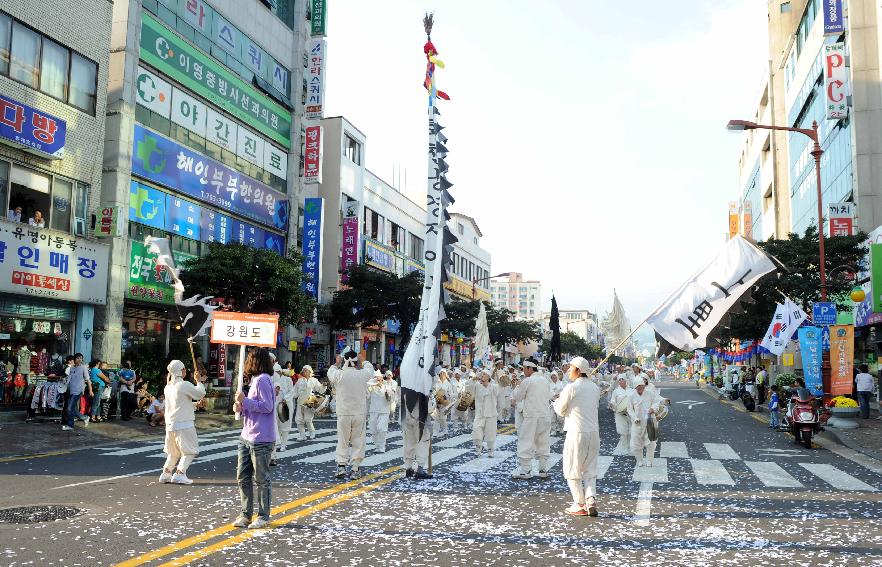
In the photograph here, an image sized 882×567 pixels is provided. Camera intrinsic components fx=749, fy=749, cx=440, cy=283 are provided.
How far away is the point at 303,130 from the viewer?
37.4 metres

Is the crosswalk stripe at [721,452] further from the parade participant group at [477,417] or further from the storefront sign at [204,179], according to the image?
the storefront sign at [204,179]

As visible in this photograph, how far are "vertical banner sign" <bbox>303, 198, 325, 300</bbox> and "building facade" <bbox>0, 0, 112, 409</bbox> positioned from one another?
486 inches

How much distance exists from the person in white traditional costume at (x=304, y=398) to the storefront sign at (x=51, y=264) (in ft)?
27.9

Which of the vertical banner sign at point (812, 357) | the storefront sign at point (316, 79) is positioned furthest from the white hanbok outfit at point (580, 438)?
the storefront sign at point (316, 79)

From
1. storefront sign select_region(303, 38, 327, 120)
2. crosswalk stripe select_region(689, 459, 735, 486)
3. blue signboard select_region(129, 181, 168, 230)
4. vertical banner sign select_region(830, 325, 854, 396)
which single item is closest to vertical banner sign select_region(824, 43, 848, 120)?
vertical banner sign select_region(830, 325, 854, 396)

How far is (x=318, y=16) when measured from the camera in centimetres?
3716

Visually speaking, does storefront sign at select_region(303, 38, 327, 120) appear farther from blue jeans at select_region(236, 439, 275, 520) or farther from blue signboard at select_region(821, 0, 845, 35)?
blue jeans at select_region(236, 439, 275, 520)

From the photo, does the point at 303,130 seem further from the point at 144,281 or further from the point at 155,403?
the point at 155,403

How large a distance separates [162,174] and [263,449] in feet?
70.7

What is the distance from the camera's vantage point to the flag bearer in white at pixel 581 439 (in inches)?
342

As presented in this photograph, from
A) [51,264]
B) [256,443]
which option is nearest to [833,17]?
[51,264]

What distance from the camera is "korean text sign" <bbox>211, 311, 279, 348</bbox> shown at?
553 inches

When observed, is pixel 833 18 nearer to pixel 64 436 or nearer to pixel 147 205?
pixel 147 205

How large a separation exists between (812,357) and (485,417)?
12.7 metres
